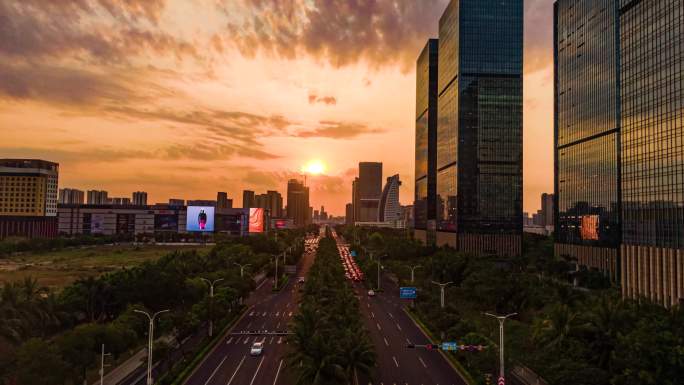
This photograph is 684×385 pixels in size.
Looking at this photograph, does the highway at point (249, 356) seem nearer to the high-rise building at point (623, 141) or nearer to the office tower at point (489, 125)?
the high-rise building at point (623, 141)

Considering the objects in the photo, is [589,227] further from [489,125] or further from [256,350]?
[256,350]

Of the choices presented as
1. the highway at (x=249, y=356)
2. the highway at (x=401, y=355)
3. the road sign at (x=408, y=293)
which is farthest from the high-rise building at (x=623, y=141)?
the highway at (x=249, y=356)

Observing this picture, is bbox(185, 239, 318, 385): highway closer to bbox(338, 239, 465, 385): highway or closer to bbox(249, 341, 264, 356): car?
bbox(249, 341, 264, 356): car

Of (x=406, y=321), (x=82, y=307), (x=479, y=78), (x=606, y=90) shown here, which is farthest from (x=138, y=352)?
(x=479, y=78)

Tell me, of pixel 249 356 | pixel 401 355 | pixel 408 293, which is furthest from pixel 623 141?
pixel 249 356

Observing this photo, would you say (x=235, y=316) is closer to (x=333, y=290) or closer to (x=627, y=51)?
(x=333, y=290)

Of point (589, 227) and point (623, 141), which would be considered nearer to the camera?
point (623, 141)
